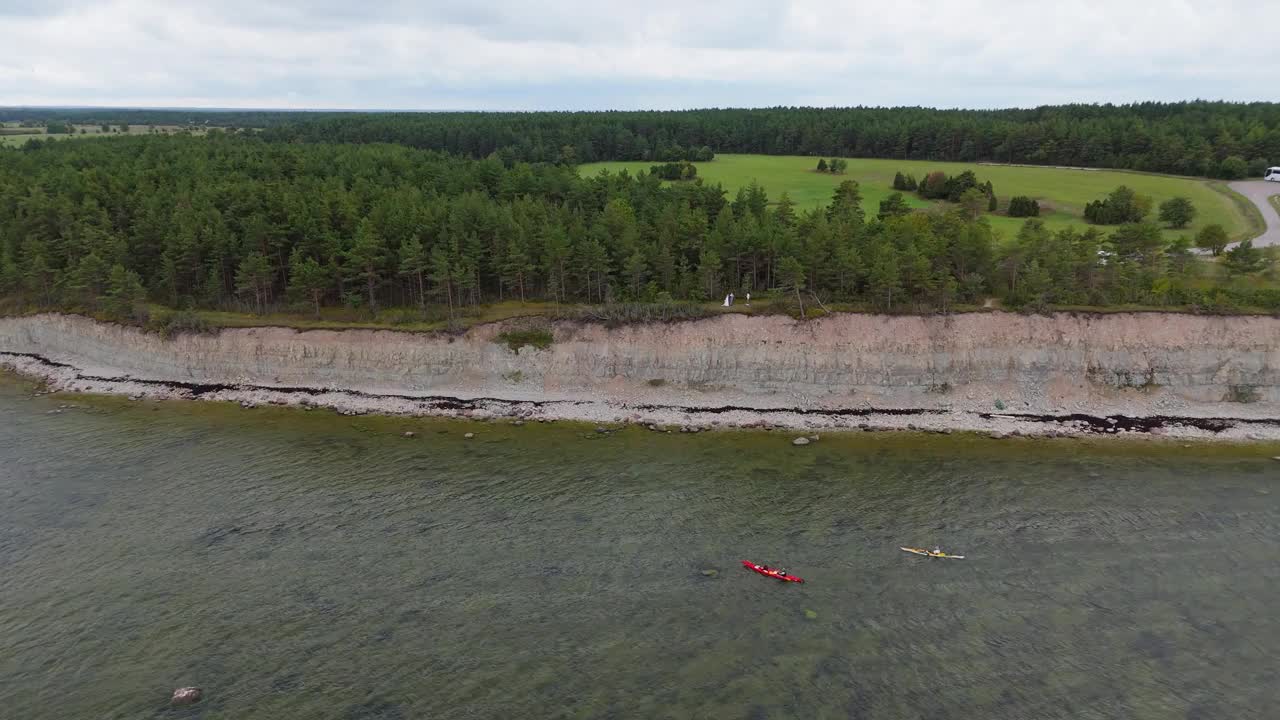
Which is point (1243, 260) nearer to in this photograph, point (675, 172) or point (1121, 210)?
point (1121, 210)

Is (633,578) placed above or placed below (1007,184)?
below

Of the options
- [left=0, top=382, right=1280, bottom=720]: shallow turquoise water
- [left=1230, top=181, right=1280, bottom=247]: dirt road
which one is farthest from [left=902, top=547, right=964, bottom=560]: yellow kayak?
[left=1230, top=181, right=1280, bottom=247]: dirt road

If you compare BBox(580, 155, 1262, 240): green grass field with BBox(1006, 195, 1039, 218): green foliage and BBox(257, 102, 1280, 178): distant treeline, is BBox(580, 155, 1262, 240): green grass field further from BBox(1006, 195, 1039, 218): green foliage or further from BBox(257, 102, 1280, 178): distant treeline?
BBox(257, 102, 1280, 178): distant treeline

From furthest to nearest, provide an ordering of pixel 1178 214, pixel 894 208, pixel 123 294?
pixel 894 208, pixel 1178 214, pixel 123 294

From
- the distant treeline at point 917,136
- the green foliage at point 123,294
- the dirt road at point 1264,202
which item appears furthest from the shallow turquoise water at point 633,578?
the distant treeline at point 917,136

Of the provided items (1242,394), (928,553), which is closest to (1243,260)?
(1242,394)

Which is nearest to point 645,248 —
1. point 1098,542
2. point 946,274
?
point 946,274
